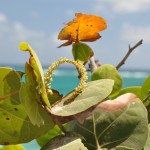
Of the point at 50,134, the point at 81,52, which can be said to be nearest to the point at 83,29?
the point at 81,52

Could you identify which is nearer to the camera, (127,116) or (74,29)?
(127,116)

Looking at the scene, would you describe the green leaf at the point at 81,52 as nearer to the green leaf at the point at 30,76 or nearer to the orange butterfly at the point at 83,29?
the orange butterfly at the point at 83,29

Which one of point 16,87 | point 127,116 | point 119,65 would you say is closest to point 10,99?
point 16,87

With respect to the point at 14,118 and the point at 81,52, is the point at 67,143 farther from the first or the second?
the point at 81,52

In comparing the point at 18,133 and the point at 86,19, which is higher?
the point at 86,19

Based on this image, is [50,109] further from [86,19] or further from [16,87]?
[86,19]

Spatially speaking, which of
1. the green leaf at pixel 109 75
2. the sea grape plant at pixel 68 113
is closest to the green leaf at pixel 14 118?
the sea grape plant at pixel 68 113
